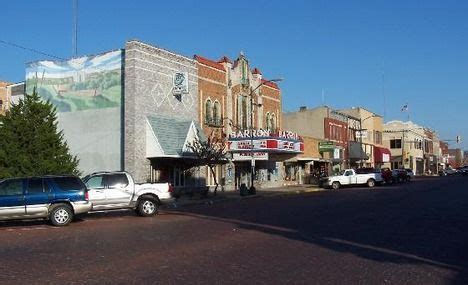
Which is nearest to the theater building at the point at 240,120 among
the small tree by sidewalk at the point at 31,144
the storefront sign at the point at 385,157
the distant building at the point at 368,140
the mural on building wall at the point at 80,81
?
the mural on building wall at the point at 80,81

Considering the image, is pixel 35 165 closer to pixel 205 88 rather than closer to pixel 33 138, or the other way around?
pixel 33 138

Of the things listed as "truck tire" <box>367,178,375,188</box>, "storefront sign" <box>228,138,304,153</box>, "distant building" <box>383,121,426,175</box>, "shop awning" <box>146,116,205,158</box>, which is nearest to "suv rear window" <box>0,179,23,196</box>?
"shop awning" <box>146,116,205,158</box>

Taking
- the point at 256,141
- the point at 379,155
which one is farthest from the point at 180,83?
the point at 379,155

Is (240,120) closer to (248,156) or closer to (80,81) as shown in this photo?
(248,156)

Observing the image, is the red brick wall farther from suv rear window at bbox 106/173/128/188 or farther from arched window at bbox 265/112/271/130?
suv rear window at bbox 106/173/128/188

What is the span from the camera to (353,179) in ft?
169

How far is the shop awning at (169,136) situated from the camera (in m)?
34.4

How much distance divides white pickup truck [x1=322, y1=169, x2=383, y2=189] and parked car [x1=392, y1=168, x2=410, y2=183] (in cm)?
754

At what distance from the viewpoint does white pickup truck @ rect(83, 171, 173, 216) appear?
22.4 metres

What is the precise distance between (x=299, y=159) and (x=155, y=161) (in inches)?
934

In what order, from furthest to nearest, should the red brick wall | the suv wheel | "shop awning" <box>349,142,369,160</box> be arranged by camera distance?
"shop awning" <box>349,142,369,160</box>, the red brick wall, the suv wheel

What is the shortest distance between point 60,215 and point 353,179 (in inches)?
1406

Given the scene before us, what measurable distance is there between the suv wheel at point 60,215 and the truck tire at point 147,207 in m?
3.54

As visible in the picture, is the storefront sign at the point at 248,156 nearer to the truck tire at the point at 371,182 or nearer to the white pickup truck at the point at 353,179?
the white pickup truck at the point at 353,179
